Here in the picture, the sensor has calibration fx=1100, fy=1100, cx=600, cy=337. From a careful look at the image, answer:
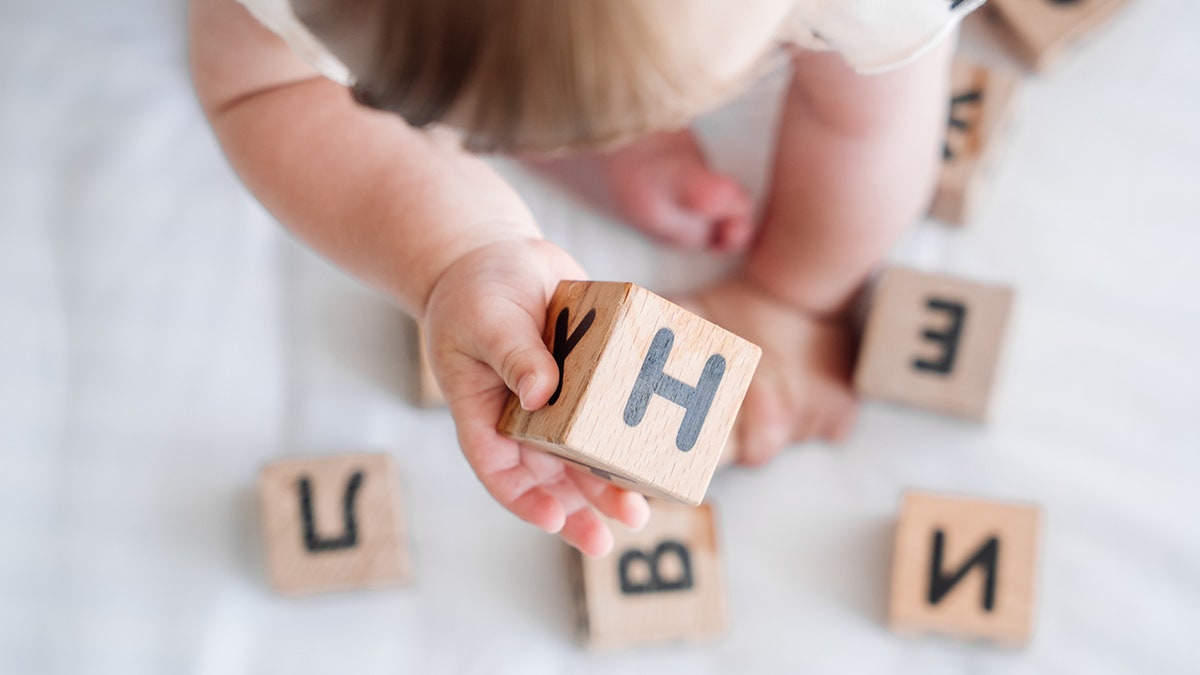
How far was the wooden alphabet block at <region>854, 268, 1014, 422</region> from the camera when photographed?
2.60 feet

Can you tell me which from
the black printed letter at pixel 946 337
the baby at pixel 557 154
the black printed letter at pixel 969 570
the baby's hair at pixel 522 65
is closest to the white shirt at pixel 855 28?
the baby at pixel 557 154

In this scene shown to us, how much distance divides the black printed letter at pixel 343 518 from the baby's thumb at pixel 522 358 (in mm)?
245

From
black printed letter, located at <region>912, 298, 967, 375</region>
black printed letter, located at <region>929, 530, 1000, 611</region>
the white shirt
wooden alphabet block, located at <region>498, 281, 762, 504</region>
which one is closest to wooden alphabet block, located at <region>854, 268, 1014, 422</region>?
black printed letter, located at <region>912, 298, 967, 375</region>

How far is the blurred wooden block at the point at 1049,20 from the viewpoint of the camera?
2.92 ft

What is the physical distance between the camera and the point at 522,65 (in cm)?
40

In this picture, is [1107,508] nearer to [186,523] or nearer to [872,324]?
[872,324]

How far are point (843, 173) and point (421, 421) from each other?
1.16ft

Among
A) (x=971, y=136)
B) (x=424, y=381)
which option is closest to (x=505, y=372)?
(x=424, y=381)

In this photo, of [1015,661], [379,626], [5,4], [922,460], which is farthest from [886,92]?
[5,4]

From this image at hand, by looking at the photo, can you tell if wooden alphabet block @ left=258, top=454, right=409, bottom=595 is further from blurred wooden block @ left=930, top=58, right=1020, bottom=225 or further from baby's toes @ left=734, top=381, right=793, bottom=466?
blurred wooden block @ left=930, top=58, right=1020, bottom=225

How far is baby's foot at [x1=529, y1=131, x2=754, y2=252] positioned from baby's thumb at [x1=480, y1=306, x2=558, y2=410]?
318mm

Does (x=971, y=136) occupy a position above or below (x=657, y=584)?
above

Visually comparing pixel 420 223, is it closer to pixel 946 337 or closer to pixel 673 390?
pixel 673 390

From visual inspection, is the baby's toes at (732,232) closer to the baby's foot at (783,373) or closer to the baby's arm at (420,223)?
the baby's foot at (783,373)
